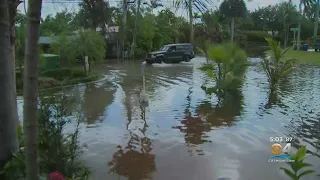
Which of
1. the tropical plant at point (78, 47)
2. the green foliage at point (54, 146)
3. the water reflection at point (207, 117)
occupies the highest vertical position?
the tropical plant at point (78, 47)

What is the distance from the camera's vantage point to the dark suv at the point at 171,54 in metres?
28.8

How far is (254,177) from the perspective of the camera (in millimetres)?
4879

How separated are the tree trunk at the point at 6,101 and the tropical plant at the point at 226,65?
8340 millimetres

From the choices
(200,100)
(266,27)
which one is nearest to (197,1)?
(200,100)

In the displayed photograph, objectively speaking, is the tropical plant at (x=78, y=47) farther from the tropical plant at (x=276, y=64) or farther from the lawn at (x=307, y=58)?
the lawn at (x=307, y=58)

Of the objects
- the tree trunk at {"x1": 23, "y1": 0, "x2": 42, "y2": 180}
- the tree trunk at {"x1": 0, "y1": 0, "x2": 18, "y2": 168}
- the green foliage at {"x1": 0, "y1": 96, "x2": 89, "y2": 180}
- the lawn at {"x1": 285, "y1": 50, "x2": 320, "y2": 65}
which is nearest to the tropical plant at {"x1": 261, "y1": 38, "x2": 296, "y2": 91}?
the green foliage at {"x1": 0, "y1": 96, "x2": 89, "y2": 180}

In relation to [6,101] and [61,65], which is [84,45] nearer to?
[61,65]

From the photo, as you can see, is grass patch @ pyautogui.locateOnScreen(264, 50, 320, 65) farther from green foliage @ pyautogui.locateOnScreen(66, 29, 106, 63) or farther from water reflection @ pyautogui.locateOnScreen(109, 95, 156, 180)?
water reflection @ pyautogui.locateOnScreen(109, 95, 156, 180)

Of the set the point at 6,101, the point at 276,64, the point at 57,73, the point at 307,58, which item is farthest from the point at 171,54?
the point at 6,101

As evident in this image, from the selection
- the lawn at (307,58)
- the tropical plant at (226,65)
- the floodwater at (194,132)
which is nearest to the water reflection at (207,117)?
the floodwater at (194,132)

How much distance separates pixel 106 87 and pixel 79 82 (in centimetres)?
190

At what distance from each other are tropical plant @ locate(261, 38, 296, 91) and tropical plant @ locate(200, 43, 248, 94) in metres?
1.12

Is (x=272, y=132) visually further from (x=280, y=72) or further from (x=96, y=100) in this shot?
(x=96, y=100)

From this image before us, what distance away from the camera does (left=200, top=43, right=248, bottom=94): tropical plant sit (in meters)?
11.1
